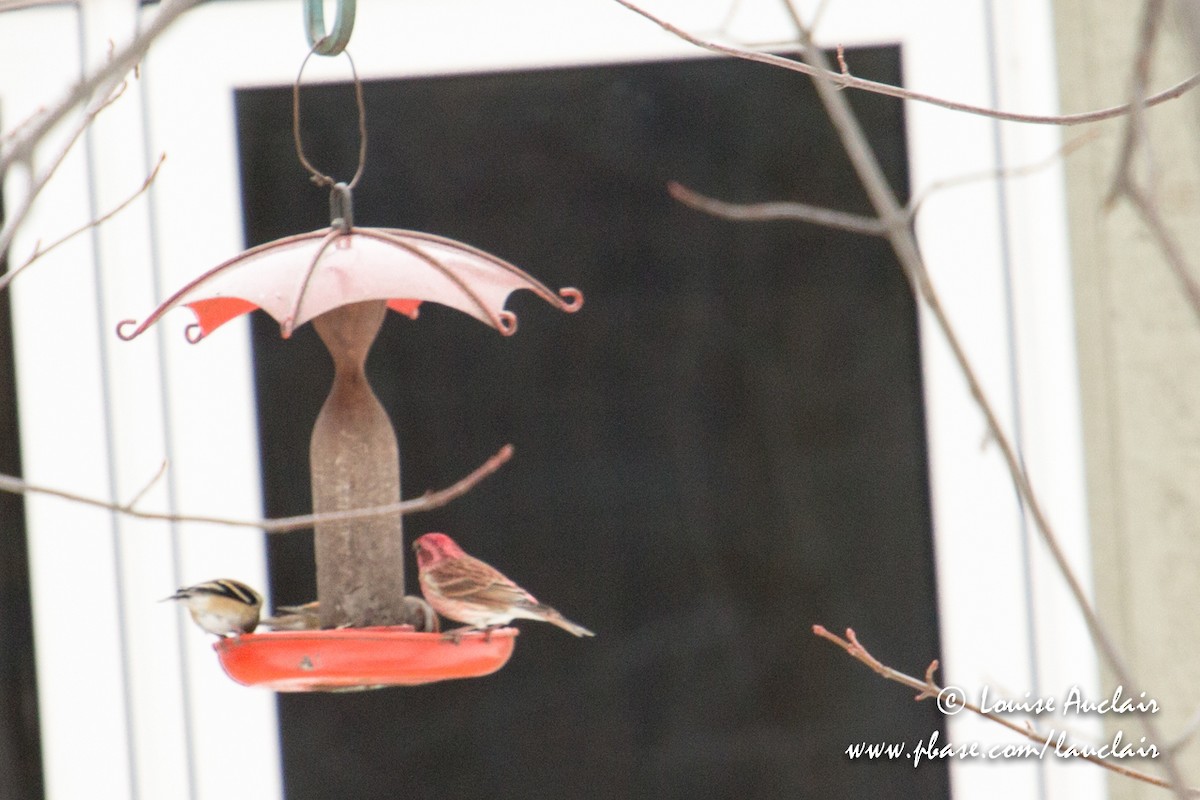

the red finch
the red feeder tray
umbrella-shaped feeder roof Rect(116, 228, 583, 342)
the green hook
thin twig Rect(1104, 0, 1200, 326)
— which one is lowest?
the red feeder tray

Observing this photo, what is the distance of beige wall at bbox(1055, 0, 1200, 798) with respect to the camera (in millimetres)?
4148

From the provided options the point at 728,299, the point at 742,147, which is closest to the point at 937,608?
the point at 728,299

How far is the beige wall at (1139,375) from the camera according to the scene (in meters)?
4.15

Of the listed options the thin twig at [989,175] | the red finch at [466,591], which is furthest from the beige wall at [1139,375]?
the red finch at [466,591]

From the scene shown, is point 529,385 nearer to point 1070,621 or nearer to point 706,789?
point 706,789

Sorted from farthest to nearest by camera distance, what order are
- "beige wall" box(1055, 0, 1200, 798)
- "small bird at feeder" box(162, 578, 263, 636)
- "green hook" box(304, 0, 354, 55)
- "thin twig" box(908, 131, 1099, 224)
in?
1. "beige wall" box(1055, 0, 1200, 798)
2. "small bird at feeder" box(162, 578, 263, 636)
3. "green hook" box(304, 0, 354, 55)
4. "thin twig" box(908, 131, 1099, 224)

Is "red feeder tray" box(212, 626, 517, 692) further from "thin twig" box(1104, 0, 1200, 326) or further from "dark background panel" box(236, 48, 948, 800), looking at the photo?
"dark background panel" box(236, 48, 948, 800)

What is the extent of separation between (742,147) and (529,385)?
3.00ft

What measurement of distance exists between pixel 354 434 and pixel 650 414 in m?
1.65

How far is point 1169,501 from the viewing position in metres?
4.17

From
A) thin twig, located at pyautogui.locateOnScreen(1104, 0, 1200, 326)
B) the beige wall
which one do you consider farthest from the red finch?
the beige wall

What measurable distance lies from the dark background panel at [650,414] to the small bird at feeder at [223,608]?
1654 millimetres

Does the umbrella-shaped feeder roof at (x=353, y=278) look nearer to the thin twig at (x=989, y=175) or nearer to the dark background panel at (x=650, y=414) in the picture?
the thin twig at (x=989, y=175)

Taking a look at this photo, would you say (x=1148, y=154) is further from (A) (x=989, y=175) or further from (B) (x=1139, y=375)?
(B) (x=1139, y=375)
